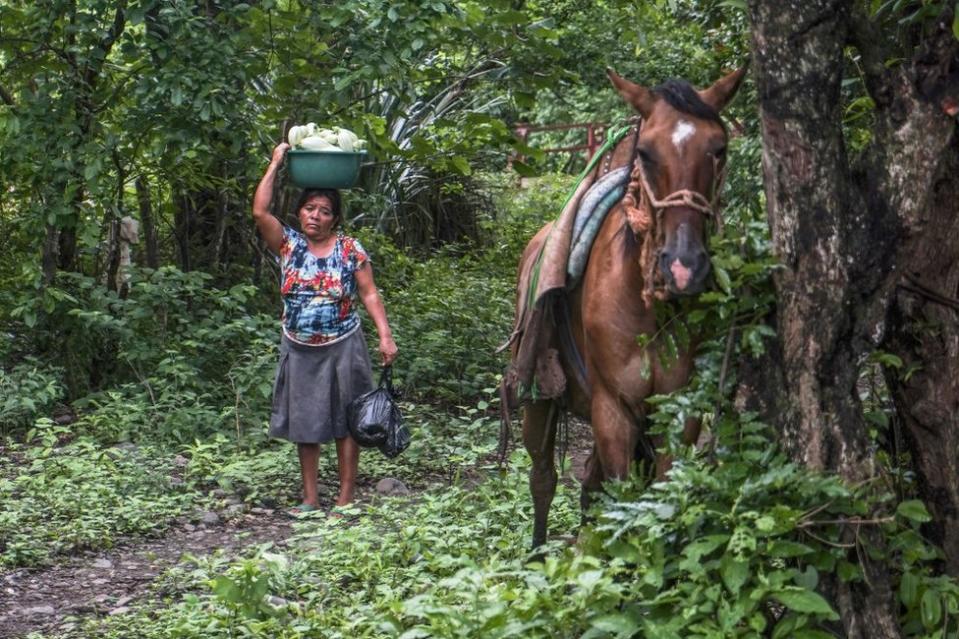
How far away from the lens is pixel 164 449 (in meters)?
8.86

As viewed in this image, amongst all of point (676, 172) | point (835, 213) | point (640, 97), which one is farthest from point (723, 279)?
point (640, 97)

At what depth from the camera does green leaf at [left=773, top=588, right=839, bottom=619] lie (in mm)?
4086

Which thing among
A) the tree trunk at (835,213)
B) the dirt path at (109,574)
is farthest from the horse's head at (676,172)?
the dirt path at (109,574)

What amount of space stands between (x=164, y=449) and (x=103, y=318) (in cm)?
137

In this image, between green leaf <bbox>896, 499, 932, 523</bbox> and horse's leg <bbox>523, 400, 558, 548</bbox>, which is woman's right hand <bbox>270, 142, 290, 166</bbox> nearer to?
horse's leg <bbox>523, 400, 558, 548</bbox>

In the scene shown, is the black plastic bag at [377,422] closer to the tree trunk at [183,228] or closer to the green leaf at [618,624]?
the green leaf at [618,624]

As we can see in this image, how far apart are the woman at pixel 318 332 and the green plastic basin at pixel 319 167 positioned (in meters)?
0.06

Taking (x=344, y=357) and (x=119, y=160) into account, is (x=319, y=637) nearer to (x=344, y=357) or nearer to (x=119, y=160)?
(x=344, y=357)

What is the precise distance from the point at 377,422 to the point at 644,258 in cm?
311

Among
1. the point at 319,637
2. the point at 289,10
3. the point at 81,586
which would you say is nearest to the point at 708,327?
the point at 319,637

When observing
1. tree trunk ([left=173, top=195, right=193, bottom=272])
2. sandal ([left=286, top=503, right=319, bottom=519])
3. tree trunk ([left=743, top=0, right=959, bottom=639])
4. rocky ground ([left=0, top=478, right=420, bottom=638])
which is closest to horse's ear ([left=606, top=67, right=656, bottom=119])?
tree trunk ([left=743, top=0, right=959, bottom=639])

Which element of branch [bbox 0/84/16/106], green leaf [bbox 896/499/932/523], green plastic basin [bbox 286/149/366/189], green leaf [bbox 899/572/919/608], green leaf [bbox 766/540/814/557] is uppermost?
branch [bbox 0/84/16/106]

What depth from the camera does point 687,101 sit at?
16.5 feet

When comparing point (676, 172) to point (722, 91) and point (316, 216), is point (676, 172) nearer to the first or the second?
point (722, 91)
